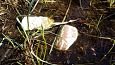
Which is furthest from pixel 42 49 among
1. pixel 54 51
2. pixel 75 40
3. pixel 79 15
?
pixel 79 15

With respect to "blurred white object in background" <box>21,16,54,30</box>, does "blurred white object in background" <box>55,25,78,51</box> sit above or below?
below

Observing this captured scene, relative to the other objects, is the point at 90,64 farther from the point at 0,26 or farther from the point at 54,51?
the point at 0,26

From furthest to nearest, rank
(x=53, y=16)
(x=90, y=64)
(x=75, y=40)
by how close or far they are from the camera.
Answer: (x=53, y=16) < (x=75, y=40) < (x=90, y=64)

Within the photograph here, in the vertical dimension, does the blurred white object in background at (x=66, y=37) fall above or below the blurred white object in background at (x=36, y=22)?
below
